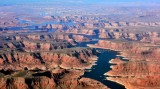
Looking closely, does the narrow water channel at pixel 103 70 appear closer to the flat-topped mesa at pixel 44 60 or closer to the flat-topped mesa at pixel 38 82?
the flat-topped mesa at pixel 44 60

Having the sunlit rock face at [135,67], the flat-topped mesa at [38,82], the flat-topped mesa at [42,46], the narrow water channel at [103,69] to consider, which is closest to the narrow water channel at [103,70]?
the narrow water channel at [103,69]

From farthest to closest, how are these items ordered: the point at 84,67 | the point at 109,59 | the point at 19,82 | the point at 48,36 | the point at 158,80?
the point at 48,36
the point at 109,59
the point at 84,67
the point at 158,80
the point at 19,82

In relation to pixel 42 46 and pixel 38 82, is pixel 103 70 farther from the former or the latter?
pixel 42 46

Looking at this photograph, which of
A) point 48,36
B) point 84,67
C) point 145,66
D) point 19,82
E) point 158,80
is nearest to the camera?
point 19,82

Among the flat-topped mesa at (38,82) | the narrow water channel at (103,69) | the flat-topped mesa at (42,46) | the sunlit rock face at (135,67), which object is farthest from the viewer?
the flat-topped mesa at (42,46)

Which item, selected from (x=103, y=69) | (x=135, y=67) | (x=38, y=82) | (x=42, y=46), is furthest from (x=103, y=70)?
(x=42, y=46)

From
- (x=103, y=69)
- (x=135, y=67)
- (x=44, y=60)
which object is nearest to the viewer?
(x=135, y=67)

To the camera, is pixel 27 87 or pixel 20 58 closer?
pixel 27 87

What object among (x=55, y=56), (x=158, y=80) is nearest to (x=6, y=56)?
(x=55, y=56)

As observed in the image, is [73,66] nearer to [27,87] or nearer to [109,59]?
[109,59]
